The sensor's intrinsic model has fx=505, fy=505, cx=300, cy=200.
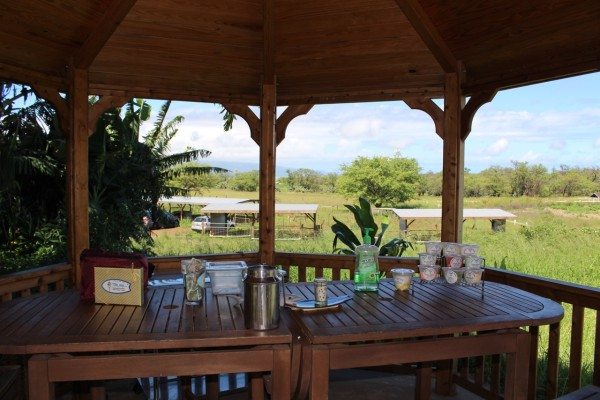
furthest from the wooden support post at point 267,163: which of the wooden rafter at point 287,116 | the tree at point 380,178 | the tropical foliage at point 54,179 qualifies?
the tropical foliage at point 54,179

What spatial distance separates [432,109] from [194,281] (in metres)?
2.55

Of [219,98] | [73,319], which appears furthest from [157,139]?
[73,319]

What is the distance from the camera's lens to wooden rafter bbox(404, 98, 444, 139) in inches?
158

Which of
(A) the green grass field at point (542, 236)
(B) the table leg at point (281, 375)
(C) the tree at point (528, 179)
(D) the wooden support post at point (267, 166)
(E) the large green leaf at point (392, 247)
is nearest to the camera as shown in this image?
(B) the table leg at point (281, 375)

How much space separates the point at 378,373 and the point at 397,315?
78.5 inches

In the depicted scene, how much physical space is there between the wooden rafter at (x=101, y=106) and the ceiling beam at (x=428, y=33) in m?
2.25

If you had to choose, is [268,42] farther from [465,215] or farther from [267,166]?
[465,215]

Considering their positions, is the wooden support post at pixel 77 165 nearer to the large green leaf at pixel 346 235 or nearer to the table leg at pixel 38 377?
the table leg at pixel 38 377

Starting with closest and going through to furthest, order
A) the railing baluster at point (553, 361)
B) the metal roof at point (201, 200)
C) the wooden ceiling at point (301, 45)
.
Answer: the railing baluster at point (553, 361) → the wooden ceiling at point (301, 45) → the metal roof at point (201, 200)

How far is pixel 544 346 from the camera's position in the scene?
16.6ft

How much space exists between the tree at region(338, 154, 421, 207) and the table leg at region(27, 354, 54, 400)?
308 inches

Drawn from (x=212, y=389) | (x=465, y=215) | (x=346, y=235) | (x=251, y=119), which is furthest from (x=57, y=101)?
(x=465, y=215)

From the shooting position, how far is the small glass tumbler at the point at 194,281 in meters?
2.40

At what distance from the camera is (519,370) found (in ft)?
7.59
